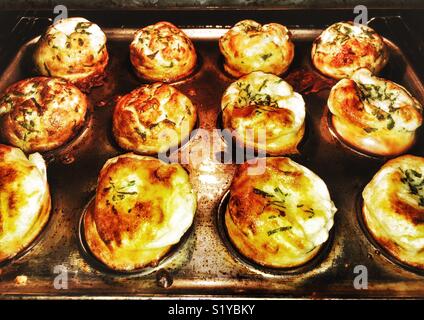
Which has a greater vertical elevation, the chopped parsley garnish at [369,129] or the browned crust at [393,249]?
the chopped parsley garnish at [369,129]

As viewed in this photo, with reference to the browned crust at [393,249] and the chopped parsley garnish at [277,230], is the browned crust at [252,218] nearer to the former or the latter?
the chopped parsley garnish at [277,230]

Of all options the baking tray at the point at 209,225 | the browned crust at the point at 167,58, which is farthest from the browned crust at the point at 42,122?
the browned crust at the point at 167,58

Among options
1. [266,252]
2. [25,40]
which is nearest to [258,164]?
[266,252]

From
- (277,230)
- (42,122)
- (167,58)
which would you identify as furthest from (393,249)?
(42,122)

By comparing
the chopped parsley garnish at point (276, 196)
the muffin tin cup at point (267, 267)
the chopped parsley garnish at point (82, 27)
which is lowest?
the muffin tin cup at point (267, 267)

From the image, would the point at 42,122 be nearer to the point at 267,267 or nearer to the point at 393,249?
the point at 267,267

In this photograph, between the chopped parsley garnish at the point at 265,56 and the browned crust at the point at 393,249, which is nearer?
the browned crust at the point at 393,249

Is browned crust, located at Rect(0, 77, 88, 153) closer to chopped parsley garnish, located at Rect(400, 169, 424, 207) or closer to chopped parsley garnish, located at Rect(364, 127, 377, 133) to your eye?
chopped parsley garnish, located at Rect(364, 127, 377, 133)
